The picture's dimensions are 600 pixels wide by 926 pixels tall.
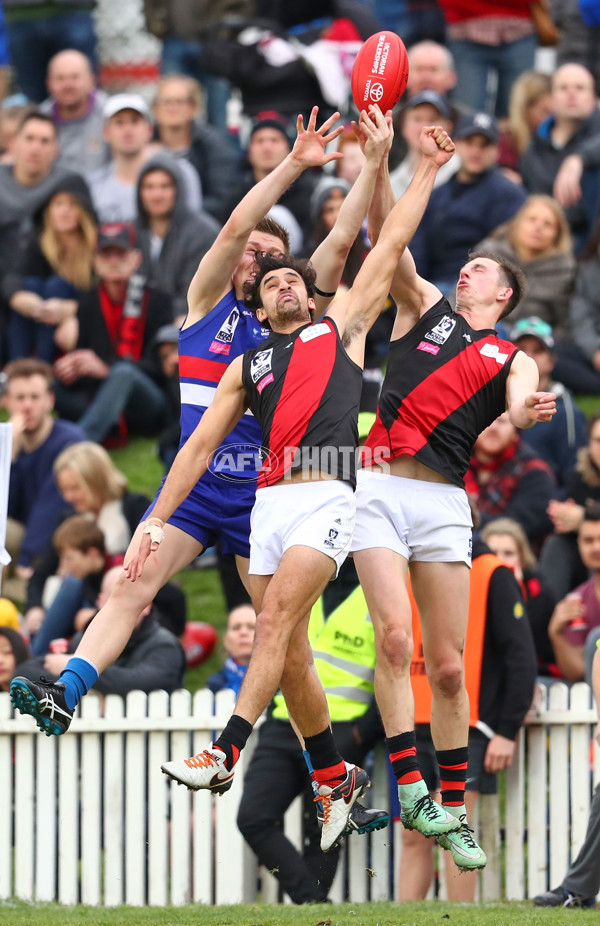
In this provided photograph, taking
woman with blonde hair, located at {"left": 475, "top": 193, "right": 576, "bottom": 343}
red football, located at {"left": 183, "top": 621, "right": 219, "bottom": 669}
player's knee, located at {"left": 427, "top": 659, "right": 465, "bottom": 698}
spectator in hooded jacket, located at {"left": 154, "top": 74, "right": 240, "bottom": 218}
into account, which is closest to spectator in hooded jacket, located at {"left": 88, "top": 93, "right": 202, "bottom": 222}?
spectator in hooded jacket, located at {"left": 154, "top": 74, "right": 240, "bottom": 218}

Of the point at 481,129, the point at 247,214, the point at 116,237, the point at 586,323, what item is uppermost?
the point at 481,129

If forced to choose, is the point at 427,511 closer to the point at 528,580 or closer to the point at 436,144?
the point at 436,144

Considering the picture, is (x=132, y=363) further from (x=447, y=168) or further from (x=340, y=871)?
(x=340, y=871)

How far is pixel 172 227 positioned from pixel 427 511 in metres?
6.93

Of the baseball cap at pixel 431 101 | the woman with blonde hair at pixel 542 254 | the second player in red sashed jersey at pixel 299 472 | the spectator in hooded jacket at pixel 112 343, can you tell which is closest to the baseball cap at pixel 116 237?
the spectator in hooded jacket at pixel 112 343

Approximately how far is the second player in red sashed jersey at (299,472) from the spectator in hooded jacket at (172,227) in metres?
6.16

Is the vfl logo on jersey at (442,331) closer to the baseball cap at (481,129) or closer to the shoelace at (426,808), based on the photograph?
the shoelace at (426,808)

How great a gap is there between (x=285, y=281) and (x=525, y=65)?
28.2 feet

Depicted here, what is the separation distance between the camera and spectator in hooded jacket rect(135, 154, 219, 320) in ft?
46.0

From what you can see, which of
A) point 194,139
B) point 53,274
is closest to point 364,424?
point 53,274

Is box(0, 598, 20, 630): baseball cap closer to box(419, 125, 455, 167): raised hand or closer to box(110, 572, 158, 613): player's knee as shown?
box(110, 572, 158, 613): player's knee

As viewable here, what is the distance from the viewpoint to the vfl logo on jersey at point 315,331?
774 cm

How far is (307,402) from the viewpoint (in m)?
7.61

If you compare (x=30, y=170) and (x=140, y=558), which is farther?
(x=30, y=170)
